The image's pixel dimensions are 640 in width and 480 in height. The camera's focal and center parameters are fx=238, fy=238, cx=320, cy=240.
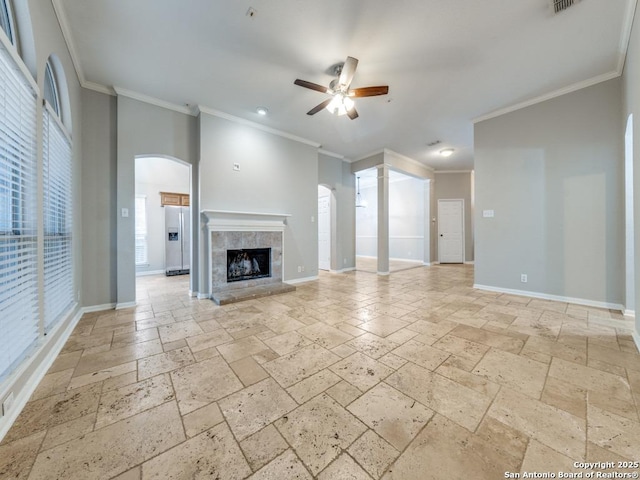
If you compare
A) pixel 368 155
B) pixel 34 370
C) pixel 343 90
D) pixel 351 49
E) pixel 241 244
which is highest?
pixel 368 155

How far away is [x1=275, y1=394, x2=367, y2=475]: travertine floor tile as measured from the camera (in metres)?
1.13

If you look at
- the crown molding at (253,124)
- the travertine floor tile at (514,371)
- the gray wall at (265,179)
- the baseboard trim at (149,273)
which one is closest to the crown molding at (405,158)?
the crown molding at (253,124)

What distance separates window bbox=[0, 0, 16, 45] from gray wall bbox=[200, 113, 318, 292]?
2.22 m

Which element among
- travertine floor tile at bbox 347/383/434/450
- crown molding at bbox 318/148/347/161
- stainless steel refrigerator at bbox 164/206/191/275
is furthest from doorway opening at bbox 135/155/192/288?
travertine floor tile at bbox 347/383/434/450

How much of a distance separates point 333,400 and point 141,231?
6885 millimetres

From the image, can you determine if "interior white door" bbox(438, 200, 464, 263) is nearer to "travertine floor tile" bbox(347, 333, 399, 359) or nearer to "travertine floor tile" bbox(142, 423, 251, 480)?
"travertine floor tile" bbox(347, 333, 399, 359)

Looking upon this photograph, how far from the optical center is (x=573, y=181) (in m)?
3.42

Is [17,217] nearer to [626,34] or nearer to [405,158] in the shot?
[626,34]

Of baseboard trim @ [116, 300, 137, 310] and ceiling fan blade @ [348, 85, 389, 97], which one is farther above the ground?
ceiling fan blade @ [348, 85, 389, 97]

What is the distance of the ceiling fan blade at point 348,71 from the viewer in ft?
8.14

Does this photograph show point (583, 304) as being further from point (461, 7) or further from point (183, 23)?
point (183, 23)

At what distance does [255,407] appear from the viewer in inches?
57.3

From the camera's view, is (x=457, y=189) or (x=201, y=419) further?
(x=457, y=189)

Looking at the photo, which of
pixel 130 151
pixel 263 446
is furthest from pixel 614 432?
pixel 130 151
